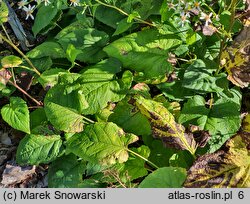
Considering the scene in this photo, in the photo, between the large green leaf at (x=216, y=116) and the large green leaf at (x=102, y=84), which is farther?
the large green leaf at (x=102, y=84)

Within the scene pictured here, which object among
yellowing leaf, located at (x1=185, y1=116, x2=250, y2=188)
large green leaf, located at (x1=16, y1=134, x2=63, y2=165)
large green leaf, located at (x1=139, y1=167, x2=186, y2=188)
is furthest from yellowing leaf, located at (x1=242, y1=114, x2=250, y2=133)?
→ large green leaf, located at (x1=16, y1=134, x2=63, y2=165)

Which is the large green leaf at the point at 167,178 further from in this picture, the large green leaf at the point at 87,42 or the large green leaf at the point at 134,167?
the large green leaf at the point at 87,42

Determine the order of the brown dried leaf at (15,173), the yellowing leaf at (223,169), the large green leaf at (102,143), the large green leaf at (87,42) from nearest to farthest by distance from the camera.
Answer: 1. the yellowing leaf at (223,169)
2. the large green leaf at (102,143)
3. the brown dried leaf at (15,173)
4. the large green leaf at (87,42)

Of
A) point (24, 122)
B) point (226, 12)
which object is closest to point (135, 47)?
point (226, 12)

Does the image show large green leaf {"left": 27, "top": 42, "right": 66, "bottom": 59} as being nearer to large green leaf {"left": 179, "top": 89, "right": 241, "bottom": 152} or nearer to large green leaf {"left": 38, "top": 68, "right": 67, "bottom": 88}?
large green leaf {"left": 38, "top": 68, "right": 67, "bottom": 88}

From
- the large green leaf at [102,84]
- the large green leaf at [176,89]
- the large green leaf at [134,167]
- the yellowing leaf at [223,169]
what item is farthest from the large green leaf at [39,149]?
the yellowing leaf at [223,169]

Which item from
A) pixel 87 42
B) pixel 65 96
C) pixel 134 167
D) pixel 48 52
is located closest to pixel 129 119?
pixel 134 167

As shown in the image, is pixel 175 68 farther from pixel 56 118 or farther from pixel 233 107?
pixel 56 118
